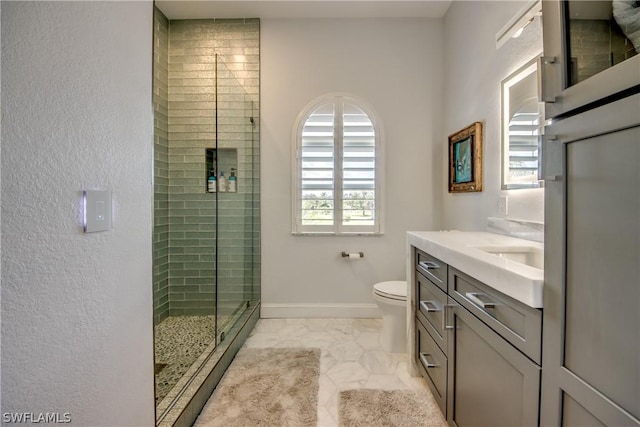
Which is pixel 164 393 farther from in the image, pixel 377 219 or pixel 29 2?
pixel 377 219

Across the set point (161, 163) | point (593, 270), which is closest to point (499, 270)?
point (593, 270)

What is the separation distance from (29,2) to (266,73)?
2.34 metres

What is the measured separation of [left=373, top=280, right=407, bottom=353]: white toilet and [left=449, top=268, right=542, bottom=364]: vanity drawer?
0.87m

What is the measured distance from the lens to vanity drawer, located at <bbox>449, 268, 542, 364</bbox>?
0.79 meters

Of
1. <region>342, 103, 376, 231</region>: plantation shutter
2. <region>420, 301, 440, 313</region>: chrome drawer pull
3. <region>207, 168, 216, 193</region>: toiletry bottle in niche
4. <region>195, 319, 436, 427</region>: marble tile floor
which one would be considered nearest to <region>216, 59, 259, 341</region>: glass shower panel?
<region>207, 168, 216, 193</region>: toiletry bottle in niche

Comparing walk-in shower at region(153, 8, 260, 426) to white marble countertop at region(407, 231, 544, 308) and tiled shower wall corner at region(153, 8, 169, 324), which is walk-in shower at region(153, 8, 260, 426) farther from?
white marble countertop at region(407, 231, 544, 308)

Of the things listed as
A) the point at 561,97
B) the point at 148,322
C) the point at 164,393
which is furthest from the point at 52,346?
the point at 561,97

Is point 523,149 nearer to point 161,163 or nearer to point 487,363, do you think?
point 487,363

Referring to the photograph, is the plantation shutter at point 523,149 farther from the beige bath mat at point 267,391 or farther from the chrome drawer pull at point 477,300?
the beige bath mat at point 267,391

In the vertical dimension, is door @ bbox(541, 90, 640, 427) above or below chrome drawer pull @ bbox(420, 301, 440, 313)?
above

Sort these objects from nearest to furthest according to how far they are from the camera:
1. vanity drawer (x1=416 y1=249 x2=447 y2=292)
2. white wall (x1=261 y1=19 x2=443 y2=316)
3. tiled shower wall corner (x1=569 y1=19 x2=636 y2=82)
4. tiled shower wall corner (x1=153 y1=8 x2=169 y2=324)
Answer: tiled shower wall corner (x1=569 y1=19 x2=636 y2=82) → vanity drawer (x1=416 y1=249 x2=447 y2=292) → tiled shower wall corner (x1=153 y1=8 x2=169 y2=324) → white wall (x1=261 y1=19 x2=443 y2=316)

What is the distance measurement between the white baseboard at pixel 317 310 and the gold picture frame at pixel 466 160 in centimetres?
138

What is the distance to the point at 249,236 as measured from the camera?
9.00 feet

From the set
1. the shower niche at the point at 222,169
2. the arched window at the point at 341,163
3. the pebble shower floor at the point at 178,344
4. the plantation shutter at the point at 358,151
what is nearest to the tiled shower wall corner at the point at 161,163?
the pebble shower floor at the point at 178,344
